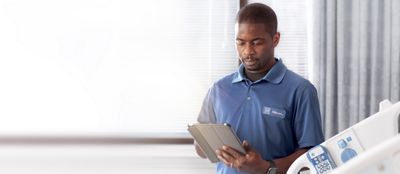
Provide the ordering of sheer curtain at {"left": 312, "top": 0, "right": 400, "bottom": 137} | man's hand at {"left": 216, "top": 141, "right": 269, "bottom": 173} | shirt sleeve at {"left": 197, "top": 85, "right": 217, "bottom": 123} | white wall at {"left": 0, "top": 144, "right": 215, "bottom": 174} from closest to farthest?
1. man's hand at {"left": 216, "top": 141, "right": 269, "bottom": 173}
2. shirt sleeve at {"left": 197, "top": 85, "right": 217, "bottom": 123}
3. sheer curtain at {"left": 312, "top": 0, "right": 400, "bottom": 137}
4. white wall at {"left": 0, "top": 144, "right": 215, "bottom": 174}

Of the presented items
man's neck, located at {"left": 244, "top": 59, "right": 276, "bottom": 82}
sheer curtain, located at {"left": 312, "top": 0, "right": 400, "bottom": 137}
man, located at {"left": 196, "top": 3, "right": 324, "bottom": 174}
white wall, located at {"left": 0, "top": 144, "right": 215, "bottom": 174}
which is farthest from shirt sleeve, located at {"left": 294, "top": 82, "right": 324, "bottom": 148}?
white wall, located at {"left": 0, "top": 144, "right": 215, "bottom": 174}

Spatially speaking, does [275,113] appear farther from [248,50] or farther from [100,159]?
[100,159]

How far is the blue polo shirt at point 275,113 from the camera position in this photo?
162cm

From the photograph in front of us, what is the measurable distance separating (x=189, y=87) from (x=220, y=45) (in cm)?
26

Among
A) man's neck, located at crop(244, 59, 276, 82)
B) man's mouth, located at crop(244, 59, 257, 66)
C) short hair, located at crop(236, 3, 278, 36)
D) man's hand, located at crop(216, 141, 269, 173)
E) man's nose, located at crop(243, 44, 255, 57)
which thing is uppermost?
short hair, located at crop(236, 3, 278, 36)

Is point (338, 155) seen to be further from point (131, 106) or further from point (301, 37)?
point (131, 106)

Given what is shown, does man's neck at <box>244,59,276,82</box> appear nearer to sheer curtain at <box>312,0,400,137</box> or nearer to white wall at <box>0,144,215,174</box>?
sheer curtain at <box>312,0,400,137</box>

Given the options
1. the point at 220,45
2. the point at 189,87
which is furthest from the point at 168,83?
the point at 220,45

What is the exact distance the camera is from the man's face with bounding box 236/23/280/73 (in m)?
1.65

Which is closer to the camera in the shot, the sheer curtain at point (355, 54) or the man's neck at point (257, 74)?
the man's neck at point (257, 74)

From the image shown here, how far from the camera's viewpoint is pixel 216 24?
254cm

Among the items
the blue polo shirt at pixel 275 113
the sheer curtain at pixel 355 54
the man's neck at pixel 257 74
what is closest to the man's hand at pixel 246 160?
the blue polo shirt at pixel 275 113

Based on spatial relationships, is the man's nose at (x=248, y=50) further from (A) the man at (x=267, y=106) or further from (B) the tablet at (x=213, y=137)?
(B) the tablet at (x=213, y=137)

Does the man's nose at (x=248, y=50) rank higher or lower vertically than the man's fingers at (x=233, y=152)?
higher
